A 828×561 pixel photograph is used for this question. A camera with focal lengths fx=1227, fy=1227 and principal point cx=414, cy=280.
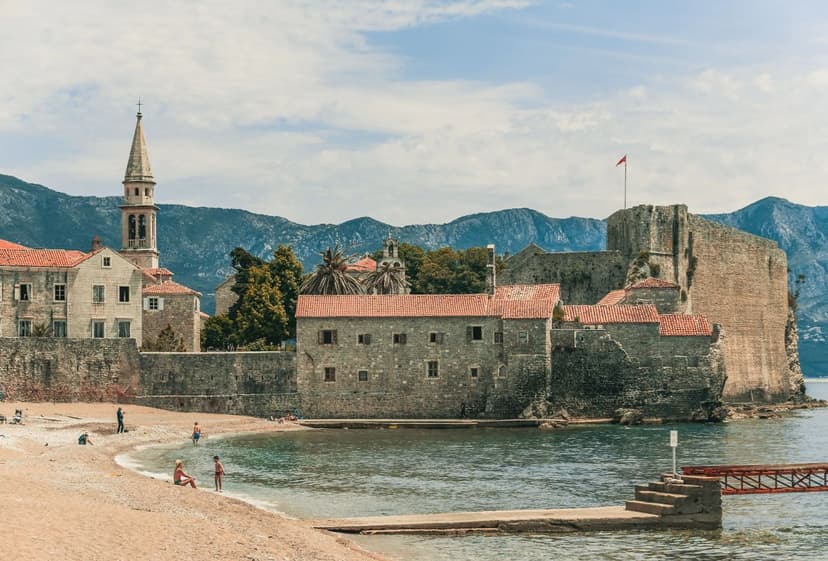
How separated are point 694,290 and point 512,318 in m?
25.6

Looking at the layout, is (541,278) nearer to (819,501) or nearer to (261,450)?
A: (261,450)

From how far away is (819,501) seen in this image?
40.6 metres

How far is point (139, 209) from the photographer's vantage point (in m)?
92.1

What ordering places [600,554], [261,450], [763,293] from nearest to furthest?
[600,554] → [261,450] → [763,293]

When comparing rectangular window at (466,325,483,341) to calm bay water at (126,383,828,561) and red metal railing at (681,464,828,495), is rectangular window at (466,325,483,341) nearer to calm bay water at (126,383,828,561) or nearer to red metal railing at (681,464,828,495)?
calm bay water at (126,383,828,561)

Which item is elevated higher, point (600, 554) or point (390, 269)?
point (390, 269)

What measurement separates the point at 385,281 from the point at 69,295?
66.8ft

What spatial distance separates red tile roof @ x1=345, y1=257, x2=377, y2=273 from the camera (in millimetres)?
95975

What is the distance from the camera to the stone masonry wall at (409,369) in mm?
66875

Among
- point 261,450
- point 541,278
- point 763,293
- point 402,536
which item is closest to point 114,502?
point 402,536

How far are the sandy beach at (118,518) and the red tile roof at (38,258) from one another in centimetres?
2061

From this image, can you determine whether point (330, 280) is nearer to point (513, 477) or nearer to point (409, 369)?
point (409, 369)

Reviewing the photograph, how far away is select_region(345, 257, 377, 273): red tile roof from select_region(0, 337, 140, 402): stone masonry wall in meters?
27.0

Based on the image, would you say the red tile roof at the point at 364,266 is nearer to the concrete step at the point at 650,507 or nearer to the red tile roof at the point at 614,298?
the red tile roof at the point at 614,298
